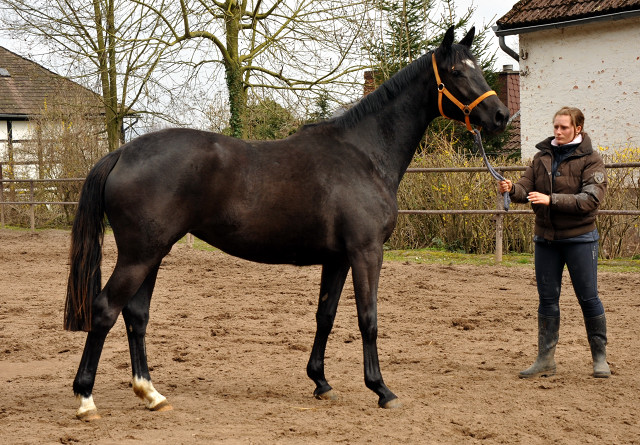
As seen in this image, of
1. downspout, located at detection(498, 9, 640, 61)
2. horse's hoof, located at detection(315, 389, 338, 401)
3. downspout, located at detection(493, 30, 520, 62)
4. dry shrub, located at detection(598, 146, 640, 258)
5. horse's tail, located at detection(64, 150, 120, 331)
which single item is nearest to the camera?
horse's tail, located at detection(64, 150, 120, 331)

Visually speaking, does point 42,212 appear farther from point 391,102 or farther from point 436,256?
point 391,102

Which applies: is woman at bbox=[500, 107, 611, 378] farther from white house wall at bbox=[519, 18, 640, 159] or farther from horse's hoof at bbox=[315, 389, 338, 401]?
white house wall at bbox=[519, 18, 640, 159]

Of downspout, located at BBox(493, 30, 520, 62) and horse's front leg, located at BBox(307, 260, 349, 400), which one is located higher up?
downspout, located at BBox(493, 30, 520, 62)

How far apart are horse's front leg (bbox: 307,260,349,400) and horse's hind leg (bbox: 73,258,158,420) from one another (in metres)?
1.11

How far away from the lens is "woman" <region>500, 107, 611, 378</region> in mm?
4465

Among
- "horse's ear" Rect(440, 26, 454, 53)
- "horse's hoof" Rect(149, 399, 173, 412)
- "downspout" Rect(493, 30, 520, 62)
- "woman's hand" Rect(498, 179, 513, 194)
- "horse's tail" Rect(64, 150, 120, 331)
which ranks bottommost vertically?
"horse's hoof" Rect(149, 399, 173, 412)

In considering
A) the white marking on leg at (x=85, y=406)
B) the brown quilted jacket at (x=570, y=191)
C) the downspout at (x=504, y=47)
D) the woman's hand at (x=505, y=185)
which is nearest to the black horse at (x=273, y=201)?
the white marking on leg at (x=85, y=406)

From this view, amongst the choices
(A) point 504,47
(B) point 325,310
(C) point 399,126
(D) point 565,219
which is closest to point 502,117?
(C) point 399,126

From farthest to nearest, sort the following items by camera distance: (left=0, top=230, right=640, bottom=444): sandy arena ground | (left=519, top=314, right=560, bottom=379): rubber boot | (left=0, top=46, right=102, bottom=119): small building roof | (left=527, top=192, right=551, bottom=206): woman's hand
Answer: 1. (left=0, top=46, right=102, bottom=119): small building roof
2. (left=519, top=314, right=560, bottom=379): rubber boot
3. (left=527, top=192, right=551, bottom=206): woman's hand
4. (left=0, top=230, right=640, bottom=444): sandy arena ground

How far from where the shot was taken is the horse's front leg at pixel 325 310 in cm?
421

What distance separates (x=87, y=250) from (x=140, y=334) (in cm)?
57

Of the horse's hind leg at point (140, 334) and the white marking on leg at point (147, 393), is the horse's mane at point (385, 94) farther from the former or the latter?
the white marking on leg at point (147, 393)

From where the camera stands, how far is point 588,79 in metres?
13.7

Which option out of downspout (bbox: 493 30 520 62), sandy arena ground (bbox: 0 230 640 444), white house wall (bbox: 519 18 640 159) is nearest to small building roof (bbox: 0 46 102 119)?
downspout (bbox: 493 30 520 62)
